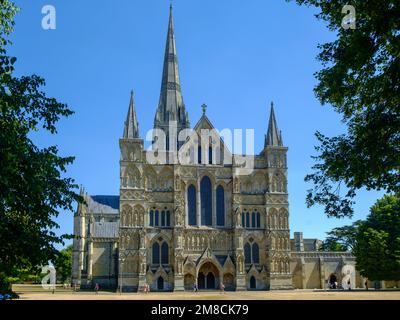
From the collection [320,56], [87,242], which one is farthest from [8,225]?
[87,242]

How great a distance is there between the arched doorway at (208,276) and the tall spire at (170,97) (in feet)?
65.5

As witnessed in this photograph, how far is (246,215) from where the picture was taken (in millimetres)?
60812

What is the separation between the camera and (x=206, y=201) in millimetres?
60875

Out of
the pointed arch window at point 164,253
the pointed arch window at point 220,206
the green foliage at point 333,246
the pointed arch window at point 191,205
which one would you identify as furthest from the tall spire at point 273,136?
the green foliage at point 333,246

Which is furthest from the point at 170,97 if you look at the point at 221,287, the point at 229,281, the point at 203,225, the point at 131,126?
the point at 221,287

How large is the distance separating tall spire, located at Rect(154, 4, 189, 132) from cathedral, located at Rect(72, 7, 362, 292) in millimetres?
5901

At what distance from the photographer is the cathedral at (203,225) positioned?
57.8 metres

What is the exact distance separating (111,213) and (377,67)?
67.2 metres

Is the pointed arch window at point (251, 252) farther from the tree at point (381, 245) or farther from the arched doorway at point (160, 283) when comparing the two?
the tree at point (381, 245)

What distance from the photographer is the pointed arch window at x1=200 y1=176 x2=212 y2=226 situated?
2371 inches

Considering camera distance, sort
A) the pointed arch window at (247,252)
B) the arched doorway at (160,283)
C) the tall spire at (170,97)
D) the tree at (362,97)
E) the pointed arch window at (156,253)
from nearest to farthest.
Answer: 1. the tree at (362,97)
2. the arched doorway at (160,283)
3. the pointed arch window at (156,253)
4. the pointed arch window at (247,252)
5. the tall spire at (170,97)

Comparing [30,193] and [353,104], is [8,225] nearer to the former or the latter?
[30,193]

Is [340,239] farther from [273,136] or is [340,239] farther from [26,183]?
[26,183]

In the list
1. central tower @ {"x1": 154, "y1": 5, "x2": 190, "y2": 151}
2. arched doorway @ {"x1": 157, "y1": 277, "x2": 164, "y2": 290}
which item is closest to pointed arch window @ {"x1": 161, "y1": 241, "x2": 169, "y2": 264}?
arched doorway @ {"x1": 157, "y1": 277, "x2": 164, "y2": 290}
